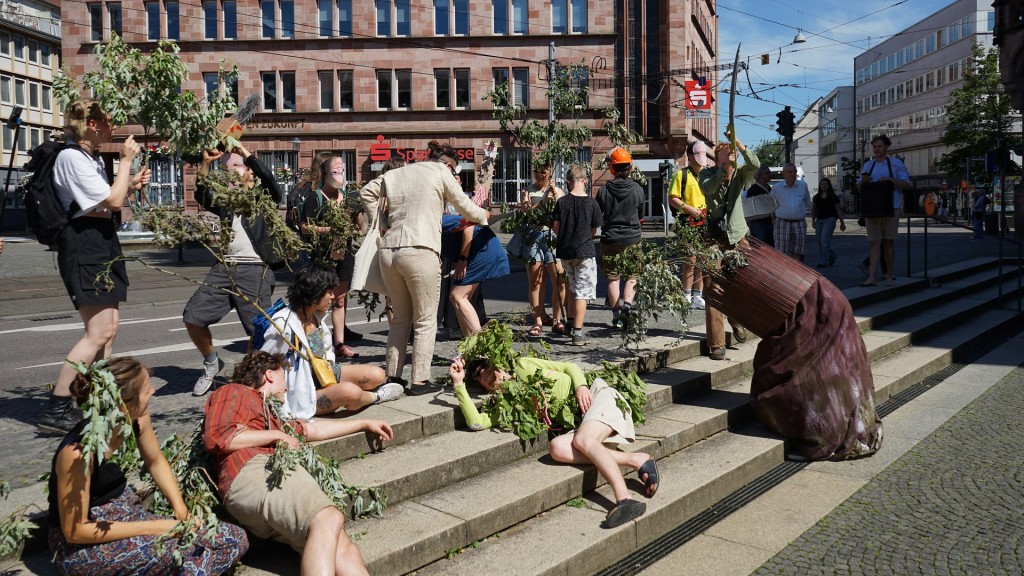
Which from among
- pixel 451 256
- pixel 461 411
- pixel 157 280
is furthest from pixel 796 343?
pixel 157 280

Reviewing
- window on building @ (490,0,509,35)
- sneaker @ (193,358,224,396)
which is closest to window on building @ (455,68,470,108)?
window on building @ (490,0,509,35)

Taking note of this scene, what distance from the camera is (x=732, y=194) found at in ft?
22.4

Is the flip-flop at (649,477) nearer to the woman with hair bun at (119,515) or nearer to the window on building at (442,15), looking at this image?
the woman with hair bun at (119,515)

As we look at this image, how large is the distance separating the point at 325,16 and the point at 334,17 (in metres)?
0.48

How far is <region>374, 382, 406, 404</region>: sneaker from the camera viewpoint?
571cm

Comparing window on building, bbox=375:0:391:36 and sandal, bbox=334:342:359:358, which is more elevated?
window on building, bbox=375:0:391:36

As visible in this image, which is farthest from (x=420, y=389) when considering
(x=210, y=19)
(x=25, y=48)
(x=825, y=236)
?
(x=25, y=48)

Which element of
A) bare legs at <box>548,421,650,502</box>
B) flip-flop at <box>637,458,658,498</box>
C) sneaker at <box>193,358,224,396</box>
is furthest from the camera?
sneaker at <box>193,358,224,396</box>

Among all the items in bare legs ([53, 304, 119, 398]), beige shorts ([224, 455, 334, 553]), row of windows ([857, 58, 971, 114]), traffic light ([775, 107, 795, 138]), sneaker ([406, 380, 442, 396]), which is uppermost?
row of windows ([857, 58, 971, 114])

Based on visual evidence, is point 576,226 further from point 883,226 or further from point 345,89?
Answer: point 345,89

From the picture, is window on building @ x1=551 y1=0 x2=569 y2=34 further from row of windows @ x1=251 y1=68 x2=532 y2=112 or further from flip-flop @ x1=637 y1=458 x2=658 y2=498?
flip-flop @ x1=637 y1=458 x2=658 y2=498

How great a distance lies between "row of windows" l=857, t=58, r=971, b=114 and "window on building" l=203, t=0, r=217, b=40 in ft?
171

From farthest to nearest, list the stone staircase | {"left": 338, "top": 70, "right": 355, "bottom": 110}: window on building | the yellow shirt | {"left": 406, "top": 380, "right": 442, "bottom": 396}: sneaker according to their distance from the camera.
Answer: {"left": 338, "top": 70, "right": 355, "bottom": 110}: window on building
the yellow shirt
{"left": 406, "top": 380, "right": 442, "bottom": 396}: sneaker
the stone staircase

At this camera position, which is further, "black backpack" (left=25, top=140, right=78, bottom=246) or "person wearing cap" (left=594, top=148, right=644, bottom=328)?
"person wearing cap" (left=594, top=148, right=644, bottom=328)
